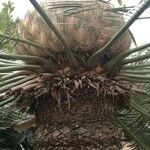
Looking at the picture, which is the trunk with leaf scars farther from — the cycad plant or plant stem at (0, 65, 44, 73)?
plant stem at (0, 65, 44, 73)

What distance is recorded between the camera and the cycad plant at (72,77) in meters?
3.47

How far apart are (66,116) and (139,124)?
1.13 m

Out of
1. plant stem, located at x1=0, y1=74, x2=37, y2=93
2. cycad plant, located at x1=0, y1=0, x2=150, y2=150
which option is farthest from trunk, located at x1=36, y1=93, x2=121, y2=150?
plant stem, located at x1=0, y1=74, x2=37, y2=93

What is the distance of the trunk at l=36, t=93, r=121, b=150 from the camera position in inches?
137

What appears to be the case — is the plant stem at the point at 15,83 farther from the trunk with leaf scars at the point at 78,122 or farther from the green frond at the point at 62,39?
the green frond at the point at 62,39

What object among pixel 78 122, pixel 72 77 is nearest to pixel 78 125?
pixel 78 122

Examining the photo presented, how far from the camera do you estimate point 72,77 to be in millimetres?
3523

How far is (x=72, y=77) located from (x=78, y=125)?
1.14ft

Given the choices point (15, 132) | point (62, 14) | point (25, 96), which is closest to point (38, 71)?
point (25, 96)

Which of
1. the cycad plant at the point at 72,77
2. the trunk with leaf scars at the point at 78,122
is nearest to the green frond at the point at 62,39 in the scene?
the cycad plant at the point at 72,77

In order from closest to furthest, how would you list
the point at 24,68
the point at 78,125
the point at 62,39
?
the point at 62,39
the point at 78,125
the point at 24,68

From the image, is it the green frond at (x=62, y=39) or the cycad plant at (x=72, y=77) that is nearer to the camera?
the green frond at (x=62, y=39)

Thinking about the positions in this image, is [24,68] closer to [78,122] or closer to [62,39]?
[62,39]

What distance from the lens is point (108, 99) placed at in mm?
3625
